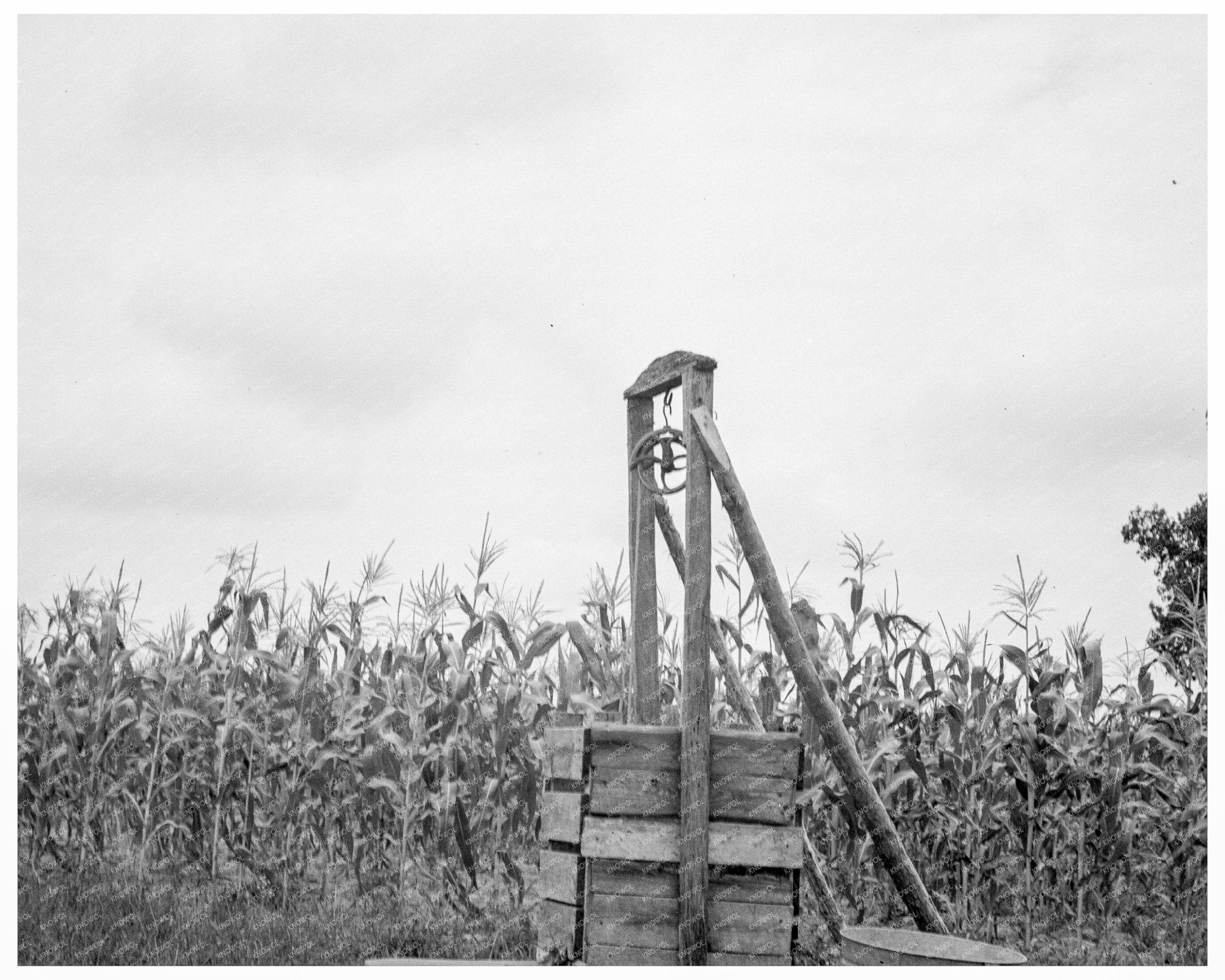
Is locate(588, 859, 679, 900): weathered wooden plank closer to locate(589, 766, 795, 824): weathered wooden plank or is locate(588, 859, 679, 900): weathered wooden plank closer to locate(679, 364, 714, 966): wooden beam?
locate(679, 364, 714, 966): wooden beam

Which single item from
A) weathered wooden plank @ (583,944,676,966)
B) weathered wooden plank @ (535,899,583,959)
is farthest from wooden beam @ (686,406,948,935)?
weathered wooden plank @ (535,899,583,959)

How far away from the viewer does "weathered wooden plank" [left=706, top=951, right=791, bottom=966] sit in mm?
4742

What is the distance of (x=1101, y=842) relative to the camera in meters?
6.46

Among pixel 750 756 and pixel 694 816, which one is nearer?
pixel 694 816

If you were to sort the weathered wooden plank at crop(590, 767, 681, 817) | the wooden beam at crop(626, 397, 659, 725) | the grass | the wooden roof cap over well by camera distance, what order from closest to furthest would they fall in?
the weathered wooden plank at crop(590, 767, 681, 817) → the wooden roof cap over well → the wooden beam at crop(626, 397, 659, 725) → the grass

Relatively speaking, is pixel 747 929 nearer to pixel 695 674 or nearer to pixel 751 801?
pixel 751 801

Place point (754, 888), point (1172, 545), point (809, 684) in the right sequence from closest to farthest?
point (754, 888) → point (809, 684) → point (1172, 545)

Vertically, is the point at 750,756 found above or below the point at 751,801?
above

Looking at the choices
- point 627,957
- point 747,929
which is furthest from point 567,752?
point 747,929

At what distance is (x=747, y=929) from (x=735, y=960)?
13cm

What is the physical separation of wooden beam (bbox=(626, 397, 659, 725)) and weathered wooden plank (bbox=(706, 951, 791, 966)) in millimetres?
1033

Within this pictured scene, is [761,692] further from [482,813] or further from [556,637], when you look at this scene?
[482,813]

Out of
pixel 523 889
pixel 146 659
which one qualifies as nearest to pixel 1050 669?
pixel 523 889

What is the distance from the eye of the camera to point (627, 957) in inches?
188
